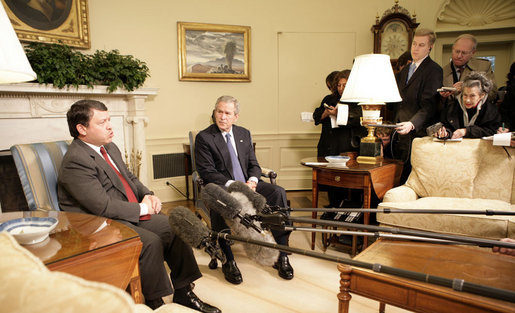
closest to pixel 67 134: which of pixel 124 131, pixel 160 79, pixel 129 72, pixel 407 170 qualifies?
pixel 124 131

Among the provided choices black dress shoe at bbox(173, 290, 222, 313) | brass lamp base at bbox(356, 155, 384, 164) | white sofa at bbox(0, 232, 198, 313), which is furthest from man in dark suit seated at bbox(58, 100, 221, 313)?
brass lamp base at bbox(356, 155, 384, 164)

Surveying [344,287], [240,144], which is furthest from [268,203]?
[344,287]

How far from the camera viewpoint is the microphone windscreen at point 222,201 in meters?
1.34

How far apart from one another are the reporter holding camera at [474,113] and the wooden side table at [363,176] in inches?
20.1

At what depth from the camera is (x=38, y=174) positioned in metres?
1.98

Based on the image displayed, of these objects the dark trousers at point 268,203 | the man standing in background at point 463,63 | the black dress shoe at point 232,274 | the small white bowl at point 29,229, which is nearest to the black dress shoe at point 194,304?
the black dress shoe at point 232,274

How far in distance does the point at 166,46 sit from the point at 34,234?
151 inches

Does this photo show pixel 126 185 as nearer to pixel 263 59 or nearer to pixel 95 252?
pixel 95 252

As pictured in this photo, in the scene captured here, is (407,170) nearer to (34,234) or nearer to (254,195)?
(254,195)

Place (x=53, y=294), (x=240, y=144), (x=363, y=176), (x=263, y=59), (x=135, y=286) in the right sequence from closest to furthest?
(x=53, y=294) < (x=135, y=286) < (x=363, y=176) < (x=240, y=144) < (x=263, y=59)

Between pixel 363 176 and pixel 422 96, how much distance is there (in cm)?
110

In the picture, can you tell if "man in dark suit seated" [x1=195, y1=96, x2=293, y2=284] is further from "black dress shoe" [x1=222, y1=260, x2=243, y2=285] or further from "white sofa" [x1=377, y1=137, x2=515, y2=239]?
"white sofa" [x1=377, y1=137, x2=515, y2=239]

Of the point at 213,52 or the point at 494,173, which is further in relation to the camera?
the point at 213,52

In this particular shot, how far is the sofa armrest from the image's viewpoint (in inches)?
102
